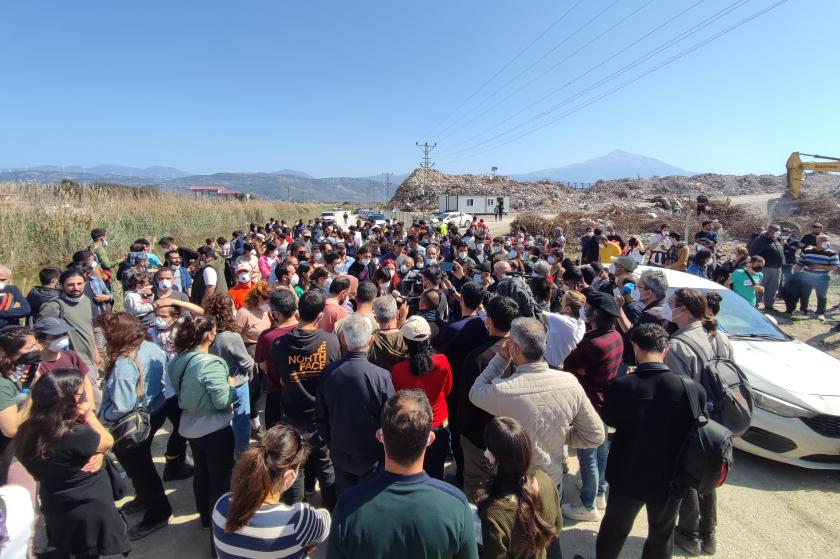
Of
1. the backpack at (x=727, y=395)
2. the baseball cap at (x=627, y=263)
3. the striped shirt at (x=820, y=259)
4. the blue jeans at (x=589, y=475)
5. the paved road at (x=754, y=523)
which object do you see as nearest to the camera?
the backpack at (x=727, y=395)

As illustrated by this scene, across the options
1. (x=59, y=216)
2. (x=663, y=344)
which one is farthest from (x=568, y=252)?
(x=59, y=216)

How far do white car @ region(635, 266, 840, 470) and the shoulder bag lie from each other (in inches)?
210

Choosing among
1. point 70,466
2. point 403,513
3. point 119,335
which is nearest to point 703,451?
point 403,513

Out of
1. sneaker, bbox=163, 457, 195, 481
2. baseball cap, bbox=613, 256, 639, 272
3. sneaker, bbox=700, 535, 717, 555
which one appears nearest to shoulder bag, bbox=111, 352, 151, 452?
sneaker, bbox=163, 457, 195, 481

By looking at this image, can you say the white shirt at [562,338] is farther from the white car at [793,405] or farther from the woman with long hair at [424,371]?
the white car at [793,405]

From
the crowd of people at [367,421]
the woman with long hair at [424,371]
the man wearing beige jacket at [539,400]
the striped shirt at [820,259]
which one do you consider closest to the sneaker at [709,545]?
the crowd of people at [367,421]

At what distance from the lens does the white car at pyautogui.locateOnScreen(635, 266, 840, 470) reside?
374 centimetres

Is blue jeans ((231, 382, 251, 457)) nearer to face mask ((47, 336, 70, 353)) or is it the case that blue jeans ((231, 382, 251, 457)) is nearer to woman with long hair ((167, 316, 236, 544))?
woman with long hair ((167, 316, 236, 544))

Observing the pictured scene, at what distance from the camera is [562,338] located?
11.6ft

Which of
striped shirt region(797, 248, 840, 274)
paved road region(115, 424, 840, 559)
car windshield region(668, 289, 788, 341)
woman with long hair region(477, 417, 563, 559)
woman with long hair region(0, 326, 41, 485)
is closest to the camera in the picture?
woman with long hair region(477, 417, 563, 559)

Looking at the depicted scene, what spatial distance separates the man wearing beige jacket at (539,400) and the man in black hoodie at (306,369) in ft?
4.63

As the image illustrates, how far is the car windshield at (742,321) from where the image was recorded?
4.97 metres

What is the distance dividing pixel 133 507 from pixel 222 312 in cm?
185

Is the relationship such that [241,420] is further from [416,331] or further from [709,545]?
[709,545]
